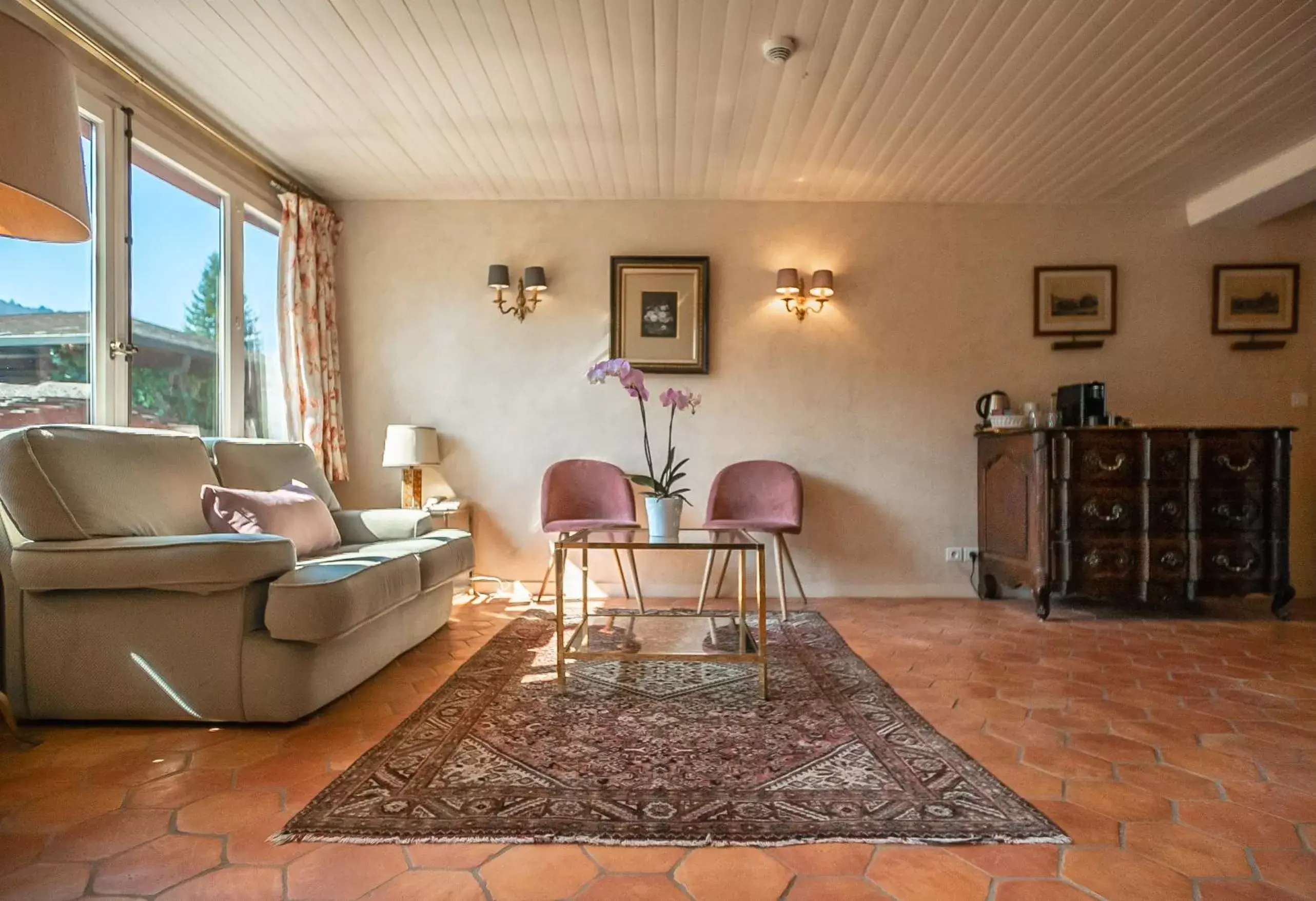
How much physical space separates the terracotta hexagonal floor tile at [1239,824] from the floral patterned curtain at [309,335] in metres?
3.90

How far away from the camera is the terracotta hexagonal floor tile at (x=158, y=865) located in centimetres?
132

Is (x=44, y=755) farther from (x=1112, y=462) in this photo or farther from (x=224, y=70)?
(x=1112, y=462)

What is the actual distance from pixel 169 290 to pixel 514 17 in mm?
1998

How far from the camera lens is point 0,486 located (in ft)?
6.74

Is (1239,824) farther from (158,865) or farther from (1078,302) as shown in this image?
(1078,302)

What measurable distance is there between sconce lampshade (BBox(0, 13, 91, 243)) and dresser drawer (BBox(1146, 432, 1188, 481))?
170 inches

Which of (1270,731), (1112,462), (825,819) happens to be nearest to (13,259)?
(825,819)

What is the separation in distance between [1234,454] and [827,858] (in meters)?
3.59

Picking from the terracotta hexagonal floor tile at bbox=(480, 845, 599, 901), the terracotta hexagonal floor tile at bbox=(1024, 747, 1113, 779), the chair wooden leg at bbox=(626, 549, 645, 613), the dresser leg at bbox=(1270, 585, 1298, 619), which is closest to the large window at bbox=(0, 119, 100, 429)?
the terracotta hexagonal floor tile at bbox=(480, 845, 599, 901)

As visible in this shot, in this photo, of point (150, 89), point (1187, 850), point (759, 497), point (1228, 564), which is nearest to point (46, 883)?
point (1187, 850)

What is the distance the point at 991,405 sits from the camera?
170 inches

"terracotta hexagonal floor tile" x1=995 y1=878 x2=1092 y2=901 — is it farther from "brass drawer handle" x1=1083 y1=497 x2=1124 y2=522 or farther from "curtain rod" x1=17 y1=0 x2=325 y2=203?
"curtain rod" x1=17 y1=0 x2=325 y2=203

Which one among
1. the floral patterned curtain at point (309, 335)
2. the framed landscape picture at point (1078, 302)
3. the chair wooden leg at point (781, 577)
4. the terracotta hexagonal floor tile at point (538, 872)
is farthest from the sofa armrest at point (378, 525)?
the framed landscape picture at point (1078, 302)

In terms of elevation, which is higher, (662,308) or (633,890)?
(662,308)
